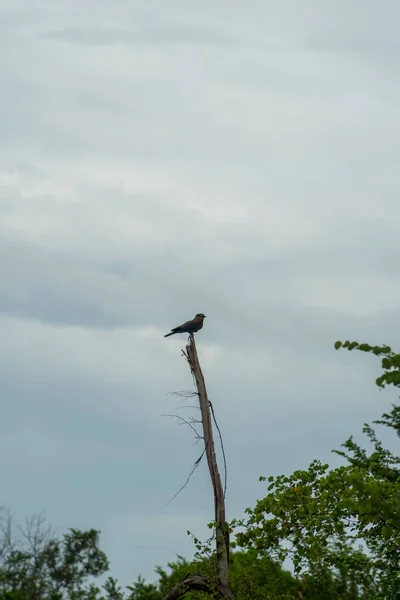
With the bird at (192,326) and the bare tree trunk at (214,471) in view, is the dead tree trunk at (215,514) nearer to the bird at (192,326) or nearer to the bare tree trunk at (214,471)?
the bare tree trunk at (214,471)

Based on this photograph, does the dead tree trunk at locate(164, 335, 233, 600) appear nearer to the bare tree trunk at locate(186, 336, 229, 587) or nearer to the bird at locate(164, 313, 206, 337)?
the bare tree trunk at locate(186, 336, 229, 587)

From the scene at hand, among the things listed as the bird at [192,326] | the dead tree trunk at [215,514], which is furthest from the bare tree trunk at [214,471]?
the bird at [192,326]

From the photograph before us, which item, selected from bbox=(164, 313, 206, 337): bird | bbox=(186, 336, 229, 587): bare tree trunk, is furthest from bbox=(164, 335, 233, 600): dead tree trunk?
bbox=(164, 313, 206, 337): bird

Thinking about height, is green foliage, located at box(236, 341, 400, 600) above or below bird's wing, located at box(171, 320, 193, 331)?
below

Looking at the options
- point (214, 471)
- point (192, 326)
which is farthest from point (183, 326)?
point (214, 471)

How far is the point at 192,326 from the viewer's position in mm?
22656

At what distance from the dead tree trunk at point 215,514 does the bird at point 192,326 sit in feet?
1.56

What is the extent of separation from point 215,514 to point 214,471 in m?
0.90

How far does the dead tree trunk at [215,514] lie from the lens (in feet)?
67.5

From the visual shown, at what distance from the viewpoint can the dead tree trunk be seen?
2056 cm

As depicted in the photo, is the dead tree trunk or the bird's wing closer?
the dead tree trunk

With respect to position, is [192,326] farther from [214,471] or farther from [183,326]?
[214,471]

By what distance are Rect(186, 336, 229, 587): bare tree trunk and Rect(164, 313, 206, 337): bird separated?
60 cm

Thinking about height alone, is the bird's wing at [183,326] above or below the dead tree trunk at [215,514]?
above
